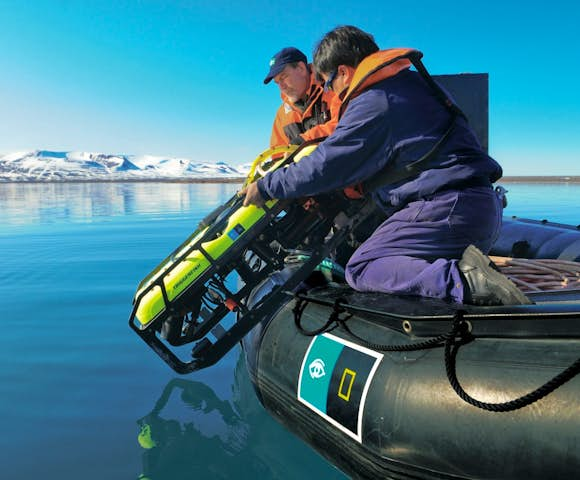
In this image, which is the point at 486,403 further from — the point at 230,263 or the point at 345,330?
the point at 230,263

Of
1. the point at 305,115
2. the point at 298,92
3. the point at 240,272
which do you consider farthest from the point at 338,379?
the point at 298,92

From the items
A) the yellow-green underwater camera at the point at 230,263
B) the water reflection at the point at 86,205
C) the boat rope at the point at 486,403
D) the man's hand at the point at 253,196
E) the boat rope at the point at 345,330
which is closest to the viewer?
the boat rope at the point at 486,403

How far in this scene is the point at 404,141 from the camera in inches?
91.0

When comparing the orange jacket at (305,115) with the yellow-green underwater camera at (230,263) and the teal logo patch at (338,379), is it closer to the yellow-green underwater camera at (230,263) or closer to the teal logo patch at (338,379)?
the yellow-green underwater camera at (230,263)

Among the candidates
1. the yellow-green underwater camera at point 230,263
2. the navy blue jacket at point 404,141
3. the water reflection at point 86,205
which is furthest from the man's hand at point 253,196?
the water reflection at point 86,205

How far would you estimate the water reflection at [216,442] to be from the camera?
2.50 meters

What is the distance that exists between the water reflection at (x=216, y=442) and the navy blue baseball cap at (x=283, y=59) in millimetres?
2514

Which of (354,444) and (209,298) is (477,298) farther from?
(209,298)

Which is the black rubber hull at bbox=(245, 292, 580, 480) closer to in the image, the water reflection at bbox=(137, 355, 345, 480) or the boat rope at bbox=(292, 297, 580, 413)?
the boat rope at bbox=(292, 297, 580, 413)

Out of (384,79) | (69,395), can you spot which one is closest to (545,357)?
(384,79)

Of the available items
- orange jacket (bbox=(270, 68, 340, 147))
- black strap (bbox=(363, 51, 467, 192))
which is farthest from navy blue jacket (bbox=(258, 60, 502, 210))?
orange jacket (bbox=(270, 68, 340, 147))

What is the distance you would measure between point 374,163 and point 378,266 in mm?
512

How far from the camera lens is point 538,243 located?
12.6 ft

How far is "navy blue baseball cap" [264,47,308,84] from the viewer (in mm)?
3893
